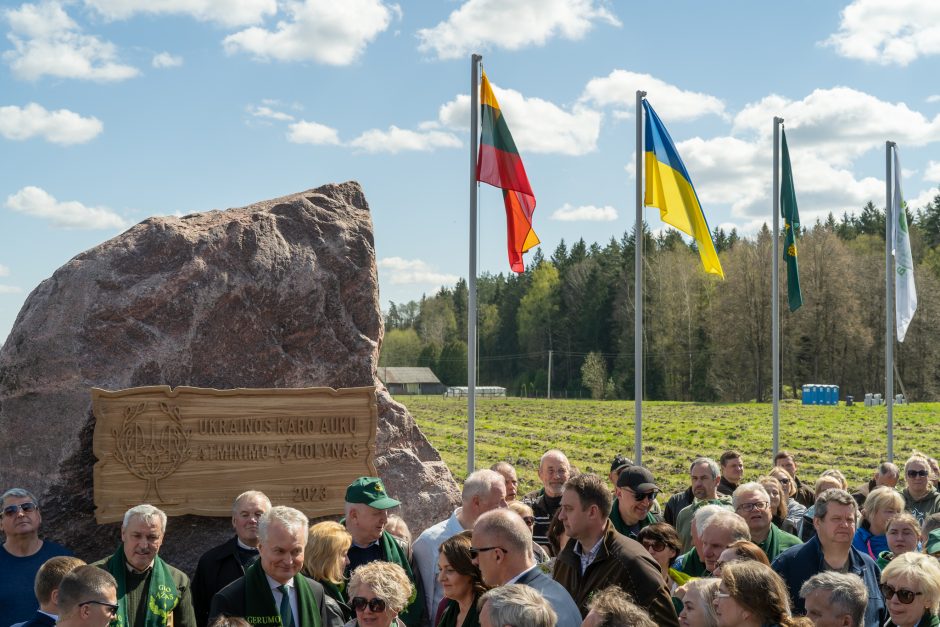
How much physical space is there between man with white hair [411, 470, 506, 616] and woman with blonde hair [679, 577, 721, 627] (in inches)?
64.4

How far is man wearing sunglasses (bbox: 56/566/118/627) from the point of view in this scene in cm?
381

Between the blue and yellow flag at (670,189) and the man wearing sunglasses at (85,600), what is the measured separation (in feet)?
27.3

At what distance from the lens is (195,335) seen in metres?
6.99

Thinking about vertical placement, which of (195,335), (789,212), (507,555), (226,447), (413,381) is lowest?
(413,381)

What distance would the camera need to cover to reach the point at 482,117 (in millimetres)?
9406

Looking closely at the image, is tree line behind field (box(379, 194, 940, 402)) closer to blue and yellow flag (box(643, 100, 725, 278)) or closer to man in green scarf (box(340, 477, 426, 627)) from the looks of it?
blue and yellow flag (box(643, 100, 725, 278))

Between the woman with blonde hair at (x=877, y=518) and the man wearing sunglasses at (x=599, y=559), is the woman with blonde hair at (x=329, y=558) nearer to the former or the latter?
the man wearing sunglasses at (x=599, y=559)

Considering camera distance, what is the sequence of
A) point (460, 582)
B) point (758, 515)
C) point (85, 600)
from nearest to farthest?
point (85, 600) < point (460, 582) < point (758, 515)

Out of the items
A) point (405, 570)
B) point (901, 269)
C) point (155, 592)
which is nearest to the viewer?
point (155, 592)

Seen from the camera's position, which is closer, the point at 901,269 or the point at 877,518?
the point at 877,518

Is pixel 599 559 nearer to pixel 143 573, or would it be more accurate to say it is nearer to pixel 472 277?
pixel 143 573

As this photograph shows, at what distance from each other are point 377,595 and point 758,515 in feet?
9.88

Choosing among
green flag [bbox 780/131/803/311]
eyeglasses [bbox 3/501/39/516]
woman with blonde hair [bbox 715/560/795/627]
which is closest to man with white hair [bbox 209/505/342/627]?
eyeglasses [bbox 3/501/39/516]

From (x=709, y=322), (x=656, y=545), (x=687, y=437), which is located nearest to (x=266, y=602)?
(x=656, y=545)
